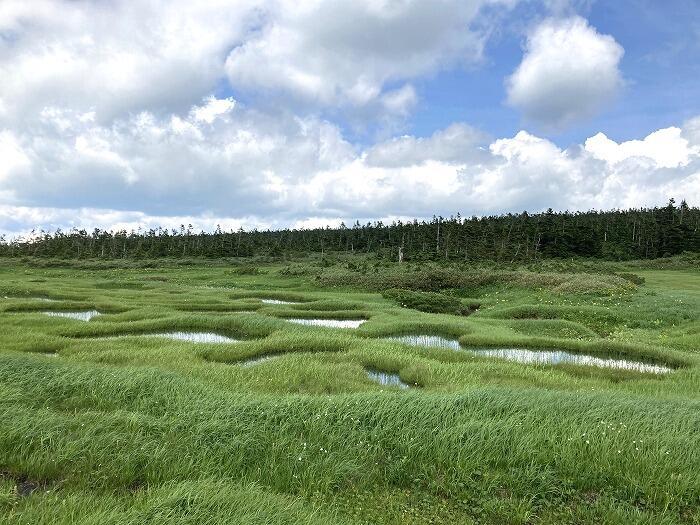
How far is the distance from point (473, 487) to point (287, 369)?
27.9 ft

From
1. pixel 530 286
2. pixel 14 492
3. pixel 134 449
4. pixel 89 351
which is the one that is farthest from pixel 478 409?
pixel 530 286

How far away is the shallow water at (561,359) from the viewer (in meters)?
18.1

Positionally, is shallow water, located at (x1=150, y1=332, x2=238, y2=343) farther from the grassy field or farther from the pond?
the pond

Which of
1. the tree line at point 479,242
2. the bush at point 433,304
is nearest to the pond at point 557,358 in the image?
the bush at point 433,304

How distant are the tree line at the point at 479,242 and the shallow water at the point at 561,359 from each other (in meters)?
62.4

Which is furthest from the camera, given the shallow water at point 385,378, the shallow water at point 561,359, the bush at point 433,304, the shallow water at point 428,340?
the bush at point 433,304

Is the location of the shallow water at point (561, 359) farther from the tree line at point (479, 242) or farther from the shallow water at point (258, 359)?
the tree line at point (479, 242)

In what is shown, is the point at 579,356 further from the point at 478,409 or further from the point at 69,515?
the point at 69,515

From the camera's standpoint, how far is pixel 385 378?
15711mm

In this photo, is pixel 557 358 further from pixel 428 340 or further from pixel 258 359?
pixel 258 359

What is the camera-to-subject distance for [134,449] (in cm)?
780

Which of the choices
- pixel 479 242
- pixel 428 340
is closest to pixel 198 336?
pixel 428 340

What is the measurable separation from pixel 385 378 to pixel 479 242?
9361 centimetres

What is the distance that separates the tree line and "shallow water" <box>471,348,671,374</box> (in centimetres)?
6243
